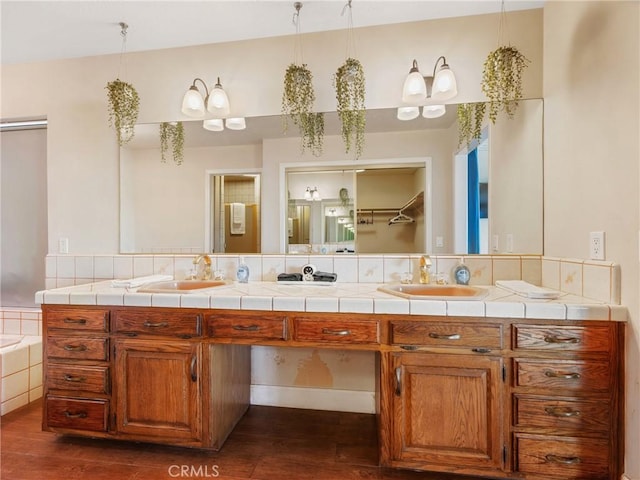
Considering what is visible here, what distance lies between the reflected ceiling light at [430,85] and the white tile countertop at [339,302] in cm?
117

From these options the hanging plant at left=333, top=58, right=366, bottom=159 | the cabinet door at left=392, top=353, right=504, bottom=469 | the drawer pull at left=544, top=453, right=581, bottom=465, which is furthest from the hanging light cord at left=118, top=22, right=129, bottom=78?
the drawer pull at left=544, top=453, right=581, bottom=465

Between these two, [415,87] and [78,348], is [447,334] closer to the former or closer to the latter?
[415,87]

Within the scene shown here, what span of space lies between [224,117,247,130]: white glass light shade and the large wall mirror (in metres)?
0.04

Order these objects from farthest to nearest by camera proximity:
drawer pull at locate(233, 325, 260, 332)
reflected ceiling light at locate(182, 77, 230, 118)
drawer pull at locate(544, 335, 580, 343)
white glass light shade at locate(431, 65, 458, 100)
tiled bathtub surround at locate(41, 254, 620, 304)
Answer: reflected ceiling light at locate(182, 77, 230, 118) < white glass light shade at locate(431, 65, 458, 100) < tiled bathtub surround at locate(41, 254, 620, 304) < drawer pull at locate(233, 325, 260, 332) < drawer pull at locate(544, 335, 580, 343)

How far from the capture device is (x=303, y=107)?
2070mm

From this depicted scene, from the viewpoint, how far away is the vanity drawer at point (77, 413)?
1685mm

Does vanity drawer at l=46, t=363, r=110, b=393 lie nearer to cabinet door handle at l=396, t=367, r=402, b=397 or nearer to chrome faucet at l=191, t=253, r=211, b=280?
chrome faucet at l=191, t=253, r=211, b=280

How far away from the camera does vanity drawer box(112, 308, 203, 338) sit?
5.28ft

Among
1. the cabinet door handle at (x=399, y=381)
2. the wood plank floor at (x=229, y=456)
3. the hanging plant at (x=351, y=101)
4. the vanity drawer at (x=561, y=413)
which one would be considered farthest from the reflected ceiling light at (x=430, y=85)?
the wood plank floor at (x=229, y=456)

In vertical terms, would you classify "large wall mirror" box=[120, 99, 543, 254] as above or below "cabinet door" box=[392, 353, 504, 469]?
Answer: above

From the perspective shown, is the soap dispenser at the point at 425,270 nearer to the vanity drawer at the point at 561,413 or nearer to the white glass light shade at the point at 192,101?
the vanity drawer at the point at 561,413

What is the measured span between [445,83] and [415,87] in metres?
0.17

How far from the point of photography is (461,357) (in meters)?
1.42

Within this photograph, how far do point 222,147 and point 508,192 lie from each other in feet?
6.10
